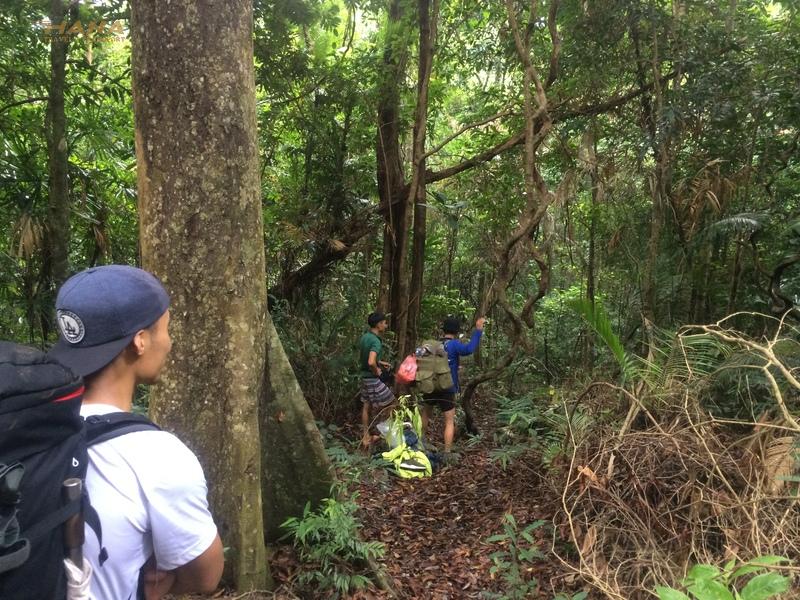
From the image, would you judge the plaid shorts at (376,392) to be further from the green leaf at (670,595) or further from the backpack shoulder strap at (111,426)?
the backpack shoulder strap at (111,426)

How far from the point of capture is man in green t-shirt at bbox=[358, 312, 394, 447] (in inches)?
283

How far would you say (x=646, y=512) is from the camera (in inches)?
157

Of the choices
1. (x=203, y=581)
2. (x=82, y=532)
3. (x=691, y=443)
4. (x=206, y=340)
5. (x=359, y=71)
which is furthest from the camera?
(x=359, y=71)

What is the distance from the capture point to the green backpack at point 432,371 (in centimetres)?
709

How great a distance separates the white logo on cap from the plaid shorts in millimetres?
5943

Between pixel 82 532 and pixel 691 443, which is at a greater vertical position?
pixel 82 532

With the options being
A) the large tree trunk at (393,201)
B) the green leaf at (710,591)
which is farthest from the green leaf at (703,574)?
the large tree trunk at (393,201)

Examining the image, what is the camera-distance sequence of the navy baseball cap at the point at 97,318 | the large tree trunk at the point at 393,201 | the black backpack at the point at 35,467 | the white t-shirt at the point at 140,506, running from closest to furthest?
the black backpack at the point at 35,467, the white t-shirt at the point at 140,506, the navy baseball cap at the point at 97,318, the large tree trunk at the point at 393,201

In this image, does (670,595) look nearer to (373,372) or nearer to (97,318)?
(97,318)

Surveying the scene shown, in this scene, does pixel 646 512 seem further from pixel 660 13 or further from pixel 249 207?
pixel 660 13

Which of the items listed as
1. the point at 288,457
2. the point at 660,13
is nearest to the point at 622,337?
the point at 660,13

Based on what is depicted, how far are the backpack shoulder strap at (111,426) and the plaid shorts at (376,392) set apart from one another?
19.6 ft

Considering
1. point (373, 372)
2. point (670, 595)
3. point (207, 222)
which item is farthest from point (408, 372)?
point (670, 595)

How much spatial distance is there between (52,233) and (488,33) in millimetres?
6895
